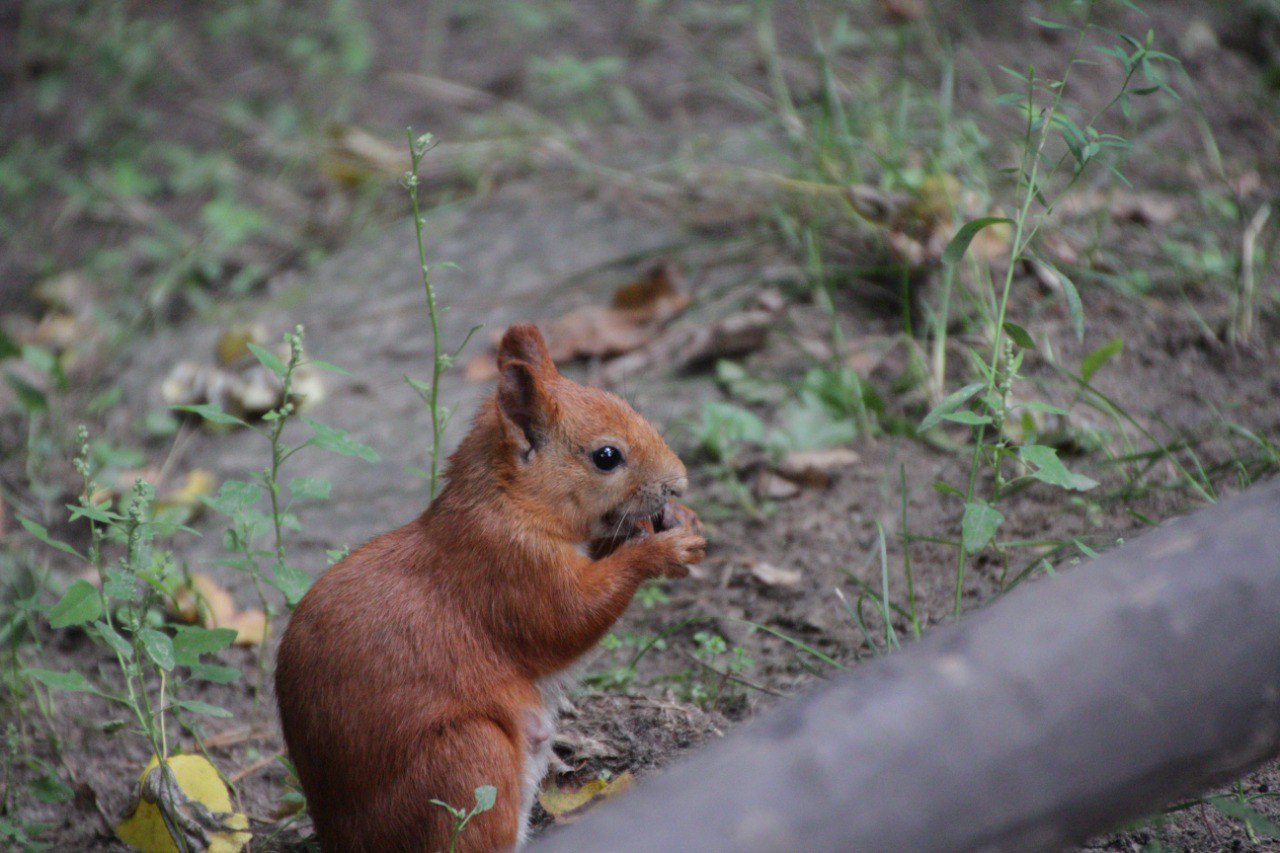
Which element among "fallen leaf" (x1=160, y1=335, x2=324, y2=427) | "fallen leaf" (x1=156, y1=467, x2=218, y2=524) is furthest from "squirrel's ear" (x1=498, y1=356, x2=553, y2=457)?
"fallen leaf" (x1=160, y1=335, x2=324, y2=427)

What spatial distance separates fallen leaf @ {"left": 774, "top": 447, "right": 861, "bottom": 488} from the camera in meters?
2.95

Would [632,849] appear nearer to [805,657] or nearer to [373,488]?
[805,657]

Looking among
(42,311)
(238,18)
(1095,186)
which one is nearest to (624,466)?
(1095,186)

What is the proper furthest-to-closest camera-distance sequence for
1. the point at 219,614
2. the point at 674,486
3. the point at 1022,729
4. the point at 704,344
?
1. the point at 704,344
2. the point at 219,614
3. the point at 674,486
4. the point at 1022,729

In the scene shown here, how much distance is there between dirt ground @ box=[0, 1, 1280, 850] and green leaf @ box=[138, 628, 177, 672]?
0.43m

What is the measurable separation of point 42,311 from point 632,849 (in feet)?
14.2

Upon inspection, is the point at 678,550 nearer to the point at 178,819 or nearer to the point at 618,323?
the point at 178,819

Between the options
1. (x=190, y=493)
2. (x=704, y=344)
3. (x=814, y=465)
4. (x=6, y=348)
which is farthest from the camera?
(x=6, y=348)

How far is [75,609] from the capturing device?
1.85m

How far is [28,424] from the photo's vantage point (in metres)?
3.81

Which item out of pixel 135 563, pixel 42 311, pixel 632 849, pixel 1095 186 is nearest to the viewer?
pixel 632 849

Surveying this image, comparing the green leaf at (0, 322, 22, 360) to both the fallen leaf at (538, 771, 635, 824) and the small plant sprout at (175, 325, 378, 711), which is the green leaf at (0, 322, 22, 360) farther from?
the fallen leaf at (538, 771, 635, 824)

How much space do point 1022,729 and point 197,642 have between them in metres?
1.30

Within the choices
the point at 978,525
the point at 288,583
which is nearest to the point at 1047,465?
the point at 978,525
